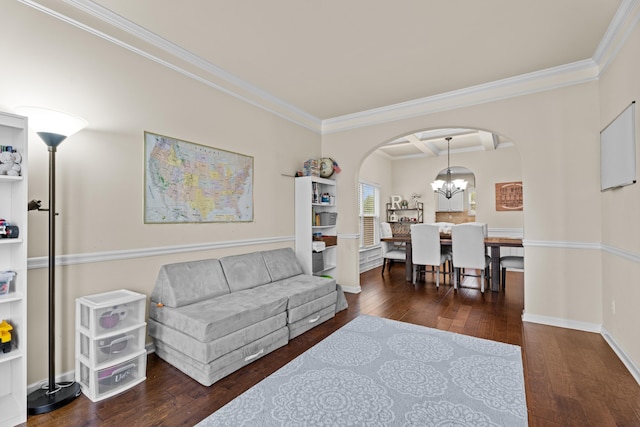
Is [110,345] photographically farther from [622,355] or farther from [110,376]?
[622,355]

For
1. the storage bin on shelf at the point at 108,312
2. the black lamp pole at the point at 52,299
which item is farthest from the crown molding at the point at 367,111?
the storage bin on shelf at the point at 108,312

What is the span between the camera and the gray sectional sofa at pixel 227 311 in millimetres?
2184

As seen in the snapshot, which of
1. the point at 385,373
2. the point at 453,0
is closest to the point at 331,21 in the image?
the point at 453,0

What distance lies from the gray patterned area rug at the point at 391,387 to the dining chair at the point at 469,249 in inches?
78.7

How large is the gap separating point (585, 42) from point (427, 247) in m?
3.15

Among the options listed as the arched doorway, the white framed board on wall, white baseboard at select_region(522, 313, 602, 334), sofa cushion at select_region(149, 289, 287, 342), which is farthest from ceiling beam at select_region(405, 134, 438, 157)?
sofa cushion at select_region(149, 289, 287, 342)

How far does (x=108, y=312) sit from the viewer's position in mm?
2062

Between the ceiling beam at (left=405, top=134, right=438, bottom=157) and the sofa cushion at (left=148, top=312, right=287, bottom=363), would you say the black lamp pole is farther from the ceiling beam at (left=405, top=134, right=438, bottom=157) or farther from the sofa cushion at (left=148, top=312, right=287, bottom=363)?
the ceiling beam at (left=405, top=134, right=438, bottom=157)

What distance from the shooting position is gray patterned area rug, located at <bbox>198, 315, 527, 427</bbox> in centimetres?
177

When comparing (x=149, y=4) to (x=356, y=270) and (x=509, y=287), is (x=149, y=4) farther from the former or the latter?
(x=509, y=287)

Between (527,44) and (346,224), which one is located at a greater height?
(527,44)

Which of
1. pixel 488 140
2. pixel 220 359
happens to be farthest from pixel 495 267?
pixel 220 359

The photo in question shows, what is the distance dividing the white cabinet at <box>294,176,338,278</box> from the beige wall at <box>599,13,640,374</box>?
3062 mm

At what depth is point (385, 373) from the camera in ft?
7.42
